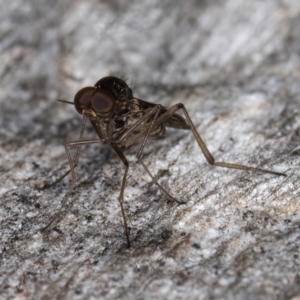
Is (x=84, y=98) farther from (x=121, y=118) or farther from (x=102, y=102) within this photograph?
(x=121, y=118)

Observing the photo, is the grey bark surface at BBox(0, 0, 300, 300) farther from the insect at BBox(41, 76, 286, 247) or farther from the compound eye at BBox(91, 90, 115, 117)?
the compound eye at BBox(91, 90, 115, 117)

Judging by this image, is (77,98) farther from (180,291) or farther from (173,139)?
(180,291)

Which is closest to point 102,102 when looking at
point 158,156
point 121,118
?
point 121,118

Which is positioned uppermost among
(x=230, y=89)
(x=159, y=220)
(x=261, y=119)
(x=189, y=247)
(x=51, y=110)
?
(x=51, y=110)

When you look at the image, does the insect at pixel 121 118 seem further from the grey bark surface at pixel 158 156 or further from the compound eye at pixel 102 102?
the grey bark surface at pixel 158 156

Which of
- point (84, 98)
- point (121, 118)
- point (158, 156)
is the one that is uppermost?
point (84, 98)

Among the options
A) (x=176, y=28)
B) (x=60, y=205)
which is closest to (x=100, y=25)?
(x=176, y=28)
